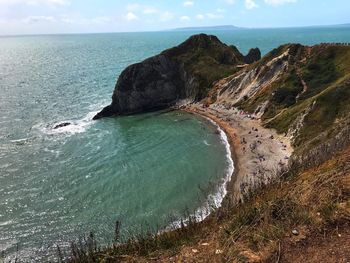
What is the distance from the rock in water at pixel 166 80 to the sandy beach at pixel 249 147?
60.6 ft

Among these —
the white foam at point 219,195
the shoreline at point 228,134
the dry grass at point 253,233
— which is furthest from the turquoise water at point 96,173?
the dry grass at point 253,233

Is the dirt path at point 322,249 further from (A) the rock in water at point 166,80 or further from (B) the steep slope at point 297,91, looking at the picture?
(A) the rock in water at point 166,80

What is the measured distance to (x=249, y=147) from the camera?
68188 millimetres

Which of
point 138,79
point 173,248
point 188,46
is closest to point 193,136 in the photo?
point 138,79

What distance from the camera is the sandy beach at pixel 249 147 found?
5525cm

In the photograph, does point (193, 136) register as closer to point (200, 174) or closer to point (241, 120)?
point (241, 120)

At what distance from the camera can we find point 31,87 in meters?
150

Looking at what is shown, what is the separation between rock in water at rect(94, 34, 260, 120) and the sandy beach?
18.5 m

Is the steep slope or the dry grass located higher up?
the dry grass

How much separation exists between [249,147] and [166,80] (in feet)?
167

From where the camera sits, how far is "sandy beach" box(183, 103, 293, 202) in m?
55.2

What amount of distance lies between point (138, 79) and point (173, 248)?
3829 inches

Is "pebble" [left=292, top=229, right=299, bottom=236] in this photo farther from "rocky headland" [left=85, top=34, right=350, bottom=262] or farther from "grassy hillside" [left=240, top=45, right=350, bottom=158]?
"grassy hillside" [left=240, top=45, right=350, bottom=158]

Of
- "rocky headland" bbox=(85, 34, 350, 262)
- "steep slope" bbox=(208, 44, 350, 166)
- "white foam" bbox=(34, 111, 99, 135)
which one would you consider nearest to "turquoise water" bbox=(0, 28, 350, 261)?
"white foam" bbox=(34, 111, 99, 135)
